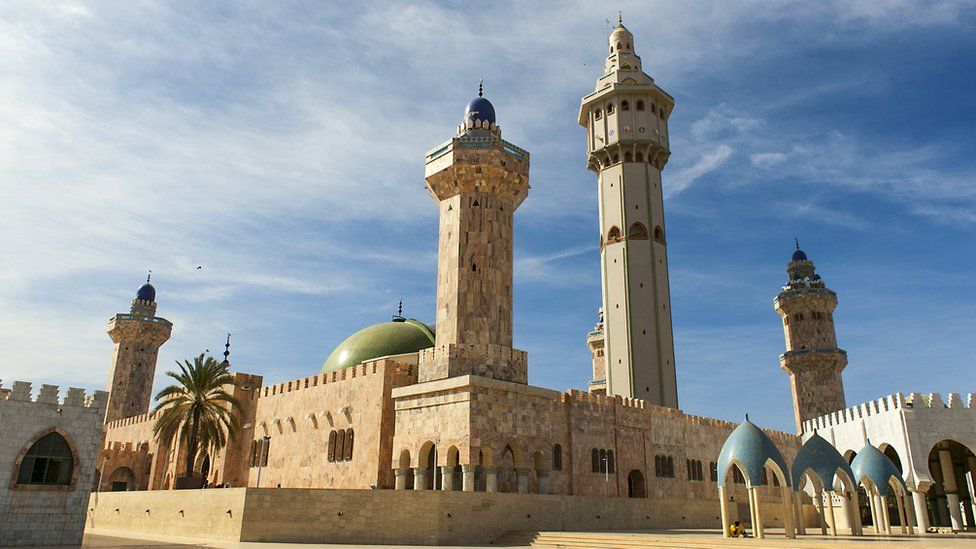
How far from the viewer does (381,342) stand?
125 ft

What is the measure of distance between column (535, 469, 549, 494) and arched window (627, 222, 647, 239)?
23.3m

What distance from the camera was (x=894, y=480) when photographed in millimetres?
24562

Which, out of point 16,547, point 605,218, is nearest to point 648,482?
point 605,218

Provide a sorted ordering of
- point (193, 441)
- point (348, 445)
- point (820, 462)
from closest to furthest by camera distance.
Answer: point (820, 462), point (348, 445), point (193, 441)

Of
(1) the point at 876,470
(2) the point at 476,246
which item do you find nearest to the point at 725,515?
(1) the point at 876,470

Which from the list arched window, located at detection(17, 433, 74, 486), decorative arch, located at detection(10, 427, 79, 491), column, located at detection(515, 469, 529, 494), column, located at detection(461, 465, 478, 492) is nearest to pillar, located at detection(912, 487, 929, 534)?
column, located at detection(515, 469, 529, 494)

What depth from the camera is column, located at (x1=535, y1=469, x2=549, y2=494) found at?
2753 cm

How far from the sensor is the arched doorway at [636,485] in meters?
33.7

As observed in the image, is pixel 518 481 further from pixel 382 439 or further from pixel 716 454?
pixel 716 454

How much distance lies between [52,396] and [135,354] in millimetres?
41528

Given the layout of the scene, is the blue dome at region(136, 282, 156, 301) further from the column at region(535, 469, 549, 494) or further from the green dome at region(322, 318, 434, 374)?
the column at region(535, 469, 549, 494)

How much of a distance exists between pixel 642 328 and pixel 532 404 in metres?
18.7

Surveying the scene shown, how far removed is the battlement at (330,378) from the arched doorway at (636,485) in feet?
41.8

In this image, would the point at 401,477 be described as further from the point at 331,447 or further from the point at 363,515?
the point at 363,515
